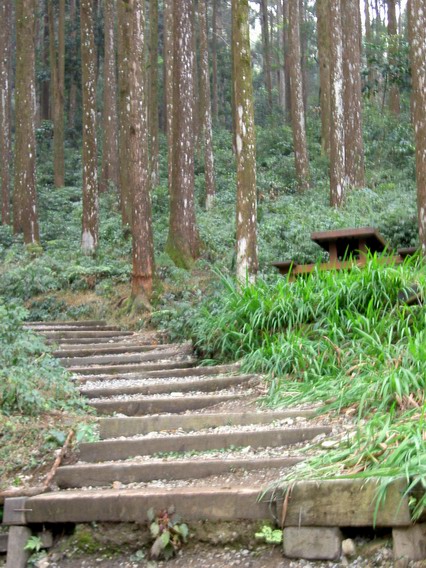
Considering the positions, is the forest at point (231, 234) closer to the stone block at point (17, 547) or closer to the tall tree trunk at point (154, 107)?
the tall tree trunk at point (154, 107)

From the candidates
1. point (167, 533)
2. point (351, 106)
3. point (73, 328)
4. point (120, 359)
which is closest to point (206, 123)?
point (351, 106)

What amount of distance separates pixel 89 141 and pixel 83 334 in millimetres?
6871

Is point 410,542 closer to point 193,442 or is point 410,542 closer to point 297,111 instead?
point 193,442

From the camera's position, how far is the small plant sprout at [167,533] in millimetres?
4434

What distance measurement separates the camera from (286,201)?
20594 millimetres

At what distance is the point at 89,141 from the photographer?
16.7 m

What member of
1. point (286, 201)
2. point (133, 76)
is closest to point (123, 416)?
point (133, 76)

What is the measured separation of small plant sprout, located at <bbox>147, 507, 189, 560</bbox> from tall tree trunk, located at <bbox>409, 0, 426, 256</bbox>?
20.5 ft

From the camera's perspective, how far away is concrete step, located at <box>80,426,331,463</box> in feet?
17.4

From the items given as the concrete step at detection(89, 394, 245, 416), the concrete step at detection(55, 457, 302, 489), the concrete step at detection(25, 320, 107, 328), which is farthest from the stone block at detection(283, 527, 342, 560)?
the concrete step at detection(25, 320, 107, 328)

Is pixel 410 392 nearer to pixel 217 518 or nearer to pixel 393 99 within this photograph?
pixel 217 518

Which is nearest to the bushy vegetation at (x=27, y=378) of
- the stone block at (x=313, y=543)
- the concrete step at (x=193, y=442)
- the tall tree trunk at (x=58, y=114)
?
the concrete step at (x=193, y=442)

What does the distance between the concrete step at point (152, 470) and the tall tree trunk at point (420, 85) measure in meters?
5.62

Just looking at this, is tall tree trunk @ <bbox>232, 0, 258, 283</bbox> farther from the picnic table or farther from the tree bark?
the tree bark
